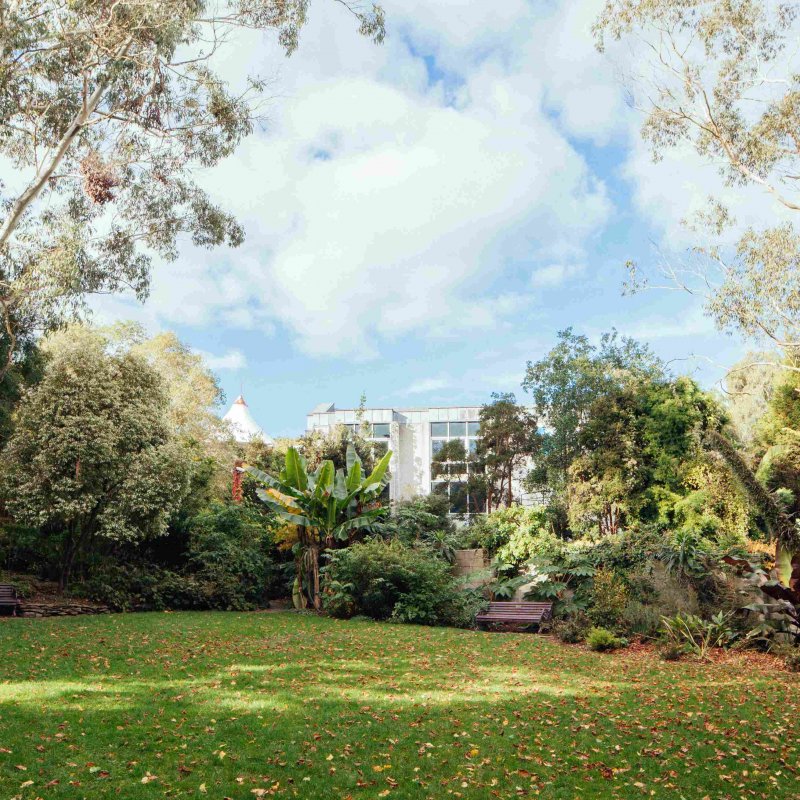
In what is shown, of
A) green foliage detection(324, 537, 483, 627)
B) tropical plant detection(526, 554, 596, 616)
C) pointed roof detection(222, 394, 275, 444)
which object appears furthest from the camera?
pointed roof detection(222, 394, 275, 444)

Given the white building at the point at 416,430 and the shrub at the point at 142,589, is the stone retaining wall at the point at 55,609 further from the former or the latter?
the white building at the point at 416,430

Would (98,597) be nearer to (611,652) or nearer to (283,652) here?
(283,652)

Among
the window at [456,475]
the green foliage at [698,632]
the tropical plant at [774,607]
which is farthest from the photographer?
the window at [456,475]

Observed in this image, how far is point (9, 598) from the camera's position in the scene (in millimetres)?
13695

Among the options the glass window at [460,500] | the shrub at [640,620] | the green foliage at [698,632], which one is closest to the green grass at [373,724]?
the green foliage at [698,632]

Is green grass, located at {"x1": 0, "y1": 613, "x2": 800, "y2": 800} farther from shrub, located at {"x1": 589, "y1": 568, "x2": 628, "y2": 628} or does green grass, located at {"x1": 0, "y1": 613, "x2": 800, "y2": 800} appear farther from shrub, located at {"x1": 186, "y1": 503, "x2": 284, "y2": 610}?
shrub, located at {"x1": 186, "y1": 503, "x2": 284, "y2": 610}

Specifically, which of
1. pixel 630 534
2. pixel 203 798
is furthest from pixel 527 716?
pixel 630 534

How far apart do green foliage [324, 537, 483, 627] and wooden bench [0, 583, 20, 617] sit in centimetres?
630

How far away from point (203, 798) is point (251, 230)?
13.3 metres

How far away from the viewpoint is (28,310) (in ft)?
47.6

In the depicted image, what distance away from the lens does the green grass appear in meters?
5.32

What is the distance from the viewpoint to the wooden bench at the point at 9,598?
44.5 ft

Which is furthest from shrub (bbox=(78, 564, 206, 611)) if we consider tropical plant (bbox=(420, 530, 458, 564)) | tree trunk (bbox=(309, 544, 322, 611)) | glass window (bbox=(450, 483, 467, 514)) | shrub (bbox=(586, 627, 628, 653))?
glass window (bbox=(450, 483, 467, 514))

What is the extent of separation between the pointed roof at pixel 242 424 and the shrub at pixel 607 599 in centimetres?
2108
